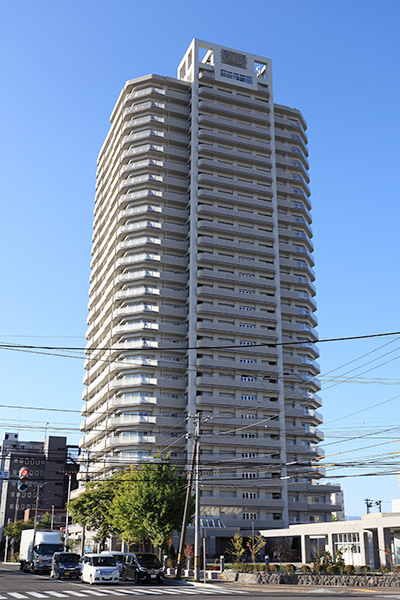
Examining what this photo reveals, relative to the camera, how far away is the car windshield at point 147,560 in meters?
41.7

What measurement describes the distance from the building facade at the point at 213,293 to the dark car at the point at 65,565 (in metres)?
38.1

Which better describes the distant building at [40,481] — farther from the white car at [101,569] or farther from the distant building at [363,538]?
the white car at [101,569]

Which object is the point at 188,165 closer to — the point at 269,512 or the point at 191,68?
the point at 191,68

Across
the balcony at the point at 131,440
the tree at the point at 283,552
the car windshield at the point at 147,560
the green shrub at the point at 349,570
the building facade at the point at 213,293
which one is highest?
the building facade at the point at 213,293

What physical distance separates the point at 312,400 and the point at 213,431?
66.3ft

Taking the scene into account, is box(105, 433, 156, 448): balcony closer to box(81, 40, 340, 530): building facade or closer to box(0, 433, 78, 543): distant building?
box(81, 40, 340, 530): building facade

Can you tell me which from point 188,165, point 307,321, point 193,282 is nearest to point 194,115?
point 188,165

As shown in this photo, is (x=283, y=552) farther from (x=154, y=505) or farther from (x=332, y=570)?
(x=332, y=570)

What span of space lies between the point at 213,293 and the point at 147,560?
5793cm

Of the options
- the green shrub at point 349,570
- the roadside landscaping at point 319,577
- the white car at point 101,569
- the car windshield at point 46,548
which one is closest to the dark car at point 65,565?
the car windshield at point 46,548

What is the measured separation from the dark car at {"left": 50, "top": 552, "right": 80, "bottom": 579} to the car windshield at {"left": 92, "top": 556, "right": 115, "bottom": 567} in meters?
8.06

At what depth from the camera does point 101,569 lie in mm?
38000

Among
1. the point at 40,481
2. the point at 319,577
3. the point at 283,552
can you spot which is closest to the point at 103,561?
the point at 319,577

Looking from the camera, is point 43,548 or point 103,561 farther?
point 43,548
